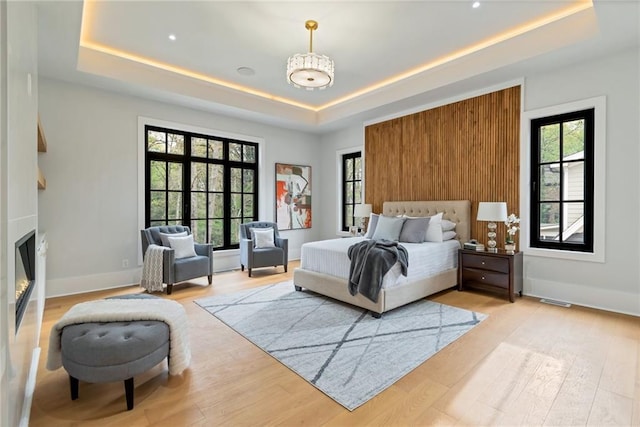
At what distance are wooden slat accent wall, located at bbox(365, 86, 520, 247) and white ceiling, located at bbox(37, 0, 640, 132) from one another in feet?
1.11

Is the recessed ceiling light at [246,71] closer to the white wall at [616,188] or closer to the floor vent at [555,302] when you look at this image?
the white wall at [616,188]

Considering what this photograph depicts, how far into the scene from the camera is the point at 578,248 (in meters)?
3.70

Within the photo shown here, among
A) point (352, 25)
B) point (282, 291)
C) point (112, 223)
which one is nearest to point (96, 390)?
point (282, 291)

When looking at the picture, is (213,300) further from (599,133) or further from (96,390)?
(599,133)

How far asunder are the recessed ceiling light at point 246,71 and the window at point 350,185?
9.05ft

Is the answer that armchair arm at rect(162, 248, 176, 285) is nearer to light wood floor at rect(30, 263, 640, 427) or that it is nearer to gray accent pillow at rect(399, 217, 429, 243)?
light wood floor at rect(30, 263, 640, 427)

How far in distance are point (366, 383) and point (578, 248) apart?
3.27m

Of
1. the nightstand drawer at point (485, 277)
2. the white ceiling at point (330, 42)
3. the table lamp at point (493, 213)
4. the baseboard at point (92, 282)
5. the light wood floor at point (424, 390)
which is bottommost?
the light wood floor at point (424, 390)

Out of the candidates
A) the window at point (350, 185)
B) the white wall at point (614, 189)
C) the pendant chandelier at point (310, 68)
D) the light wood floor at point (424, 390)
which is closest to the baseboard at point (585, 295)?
the white wall at point (614, 189)

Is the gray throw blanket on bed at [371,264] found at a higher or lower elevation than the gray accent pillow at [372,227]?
lower

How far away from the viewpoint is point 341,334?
2865 mm

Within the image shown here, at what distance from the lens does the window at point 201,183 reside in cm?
500

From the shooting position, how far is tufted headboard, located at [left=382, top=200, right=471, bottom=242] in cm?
454

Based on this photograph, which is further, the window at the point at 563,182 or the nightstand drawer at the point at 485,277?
the nightstand drawer at the point at 485,277
